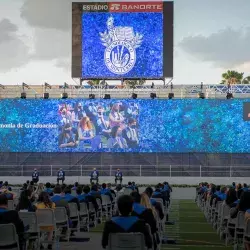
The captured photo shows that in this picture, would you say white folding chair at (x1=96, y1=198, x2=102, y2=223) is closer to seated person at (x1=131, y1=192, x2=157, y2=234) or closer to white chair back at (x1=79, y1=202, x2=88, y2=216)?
white chair back at (x1=79, y1=202, x2=88, y2=216)

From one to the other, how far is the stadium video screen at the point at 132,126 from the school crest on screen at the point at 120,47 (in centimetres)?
280

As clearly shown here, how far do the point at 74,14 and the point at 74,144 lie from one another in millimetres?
10273

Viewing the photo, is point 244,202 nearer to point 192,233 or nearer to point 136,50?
point 192,233

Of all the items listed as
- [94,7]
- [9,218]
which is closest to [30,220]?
[9,218]

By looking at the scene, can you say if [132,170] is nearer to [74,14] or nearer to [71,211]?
[74,14]

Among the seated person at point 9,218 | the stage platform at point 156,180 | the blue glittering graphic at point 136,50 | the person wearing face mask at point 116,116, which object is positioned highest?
the blue glittering graphic at point 136,50

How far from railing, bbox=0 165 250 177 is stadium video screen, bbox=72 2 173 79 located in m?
7.26

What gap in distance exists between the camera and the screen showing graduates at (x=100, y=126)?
181 ft

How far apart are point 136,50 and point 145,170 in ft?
31.1

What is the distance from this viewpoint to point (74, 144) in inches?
2181

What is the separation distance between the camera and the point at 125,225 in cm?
902

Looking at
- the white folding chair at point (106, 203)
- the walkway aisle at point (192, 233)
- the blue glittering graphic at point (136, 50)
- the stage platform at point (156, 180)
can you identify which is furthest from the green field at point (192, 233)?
the blue glittering graphic at point (136, 50)

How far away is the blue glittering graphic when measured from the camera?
5506 cm

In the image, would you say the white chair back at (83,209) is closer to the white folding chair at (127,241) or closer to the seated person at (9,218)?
the seated person at (9,218)
